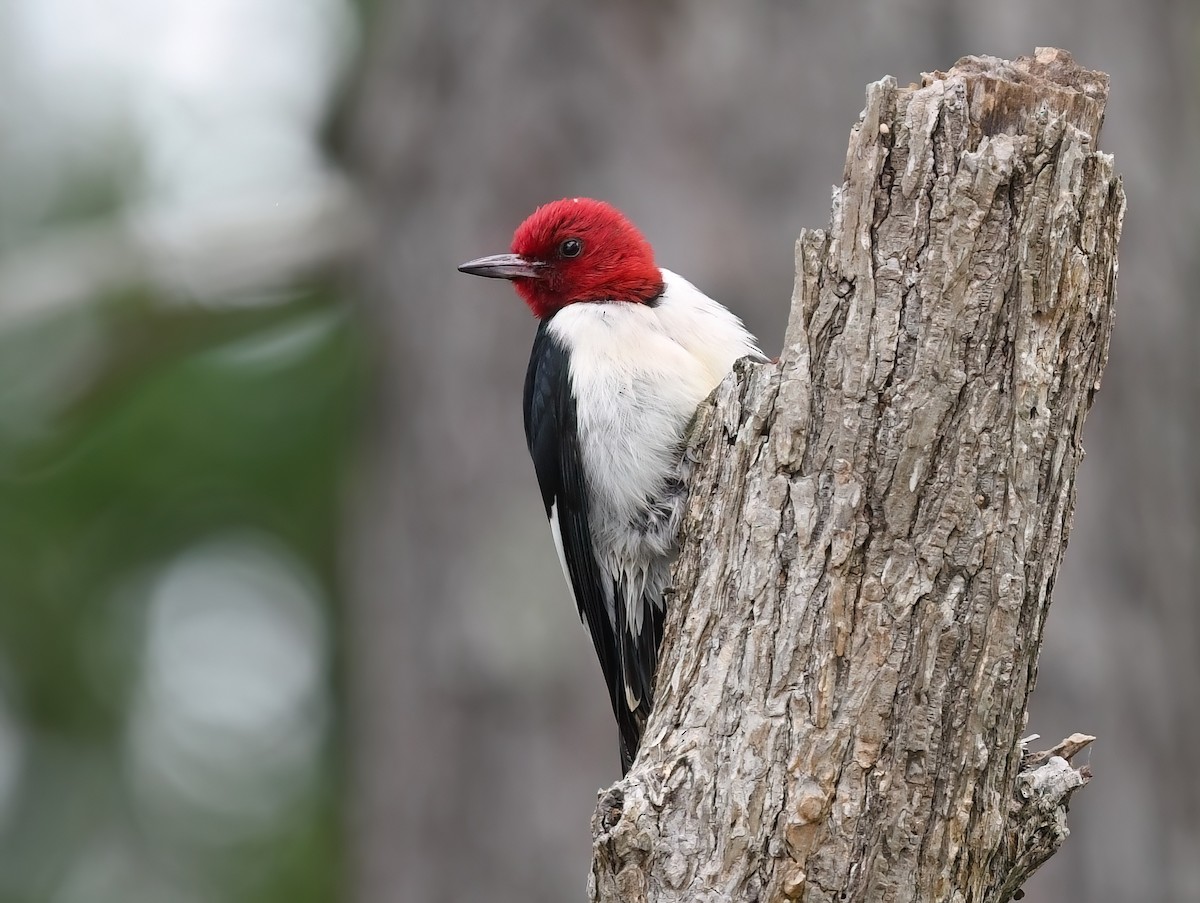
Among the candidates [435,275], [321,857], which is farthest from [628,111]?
[321,857]

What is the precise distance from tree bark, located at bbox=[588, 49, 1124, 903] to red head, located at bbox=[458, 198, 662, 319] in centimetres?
171

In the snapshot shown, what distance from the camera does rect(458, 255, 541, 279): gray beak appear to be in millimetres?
4547

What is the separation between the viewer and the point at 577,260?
4.52 metres

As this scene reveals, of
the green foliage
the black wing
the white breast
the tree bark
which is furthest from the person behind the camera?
the green foliage

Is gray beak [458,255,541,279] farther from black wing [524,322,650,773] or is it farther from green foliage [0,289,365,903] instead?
green foliage [0,289,365,903]

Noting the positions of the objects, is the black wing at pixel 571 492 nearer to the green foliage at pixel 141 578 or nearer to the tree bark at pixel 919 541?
the tree bark at pixel 919 541

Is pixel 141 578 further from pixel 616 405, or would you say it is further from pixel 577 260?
pixel 616 405

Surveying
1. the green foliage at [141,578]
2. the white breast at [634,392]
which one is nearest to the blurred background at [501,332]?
the green foliage at [141,578]

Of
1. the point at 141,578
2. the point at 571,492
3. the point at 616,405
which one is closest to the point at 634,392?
the point at 616,405

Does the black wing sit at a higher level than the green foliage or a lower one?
higher

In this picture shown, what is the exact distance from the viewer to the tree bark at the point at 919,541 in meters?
2.63

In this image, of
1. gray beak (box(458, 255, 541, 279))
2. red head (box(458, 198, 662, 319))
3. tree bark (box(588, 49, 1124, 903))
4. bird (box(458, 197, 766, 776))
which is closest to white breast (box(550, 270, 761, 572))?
bird (box(458, 197, 766, 776))

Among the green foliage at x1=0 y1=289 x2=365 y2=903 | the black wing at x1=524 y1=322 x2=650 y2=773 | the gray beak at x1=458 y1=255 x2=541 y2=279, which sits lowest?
the green foliage at x1=0 y1=289 x2=365 y2=903

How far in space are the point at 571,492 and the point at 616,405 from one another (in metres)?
0.35
